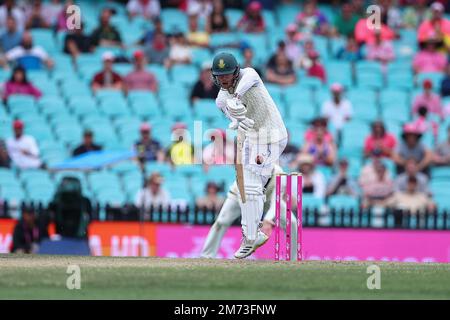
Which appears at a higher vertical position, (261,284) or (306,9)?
(306,9)

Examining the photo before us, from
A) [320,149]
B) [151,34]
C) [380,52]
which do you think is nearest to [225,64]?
[320,149]

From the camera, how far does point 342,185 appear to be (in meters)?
24.5

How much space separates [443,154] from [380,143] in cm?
105

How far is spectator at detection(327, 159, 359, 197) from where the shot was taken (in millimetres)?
24469

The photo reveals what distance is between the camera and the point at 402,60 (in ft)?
94.0

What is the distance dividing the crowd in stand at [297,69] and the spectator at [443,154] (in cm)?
2

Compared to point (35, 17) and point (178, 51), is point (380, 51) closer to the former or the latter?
point (178, 51)

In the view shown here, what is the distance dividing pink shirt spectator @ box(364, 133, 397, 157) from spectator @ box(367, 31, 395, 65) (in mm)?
2957

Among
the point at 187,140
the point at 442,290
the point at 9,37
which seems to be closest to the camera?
the point at 442,290

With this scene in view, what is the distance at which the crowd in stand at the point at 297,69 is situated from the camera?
24.4 m

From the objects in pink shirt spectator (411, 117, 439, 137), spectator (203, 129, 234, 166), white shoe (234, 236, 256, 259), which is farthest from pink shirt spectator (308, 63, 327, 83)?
white shoe (234, 236, 256, 259)
